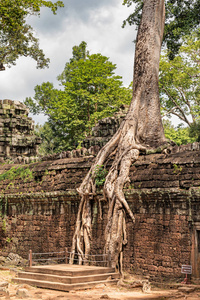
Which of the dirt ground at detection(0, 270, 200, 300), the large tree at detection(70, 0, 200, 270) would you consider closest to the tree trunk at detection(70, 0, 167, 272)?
the large tree at detection(70, 0, 200, 270)

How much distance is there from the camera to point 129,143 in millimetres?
12320

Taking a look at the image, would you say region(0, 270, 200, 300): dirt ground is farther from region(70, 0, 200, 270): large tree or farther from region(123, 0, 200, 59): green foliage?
region(123, 0, 200, 59): green foliage

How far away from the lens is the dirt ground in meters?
8.27

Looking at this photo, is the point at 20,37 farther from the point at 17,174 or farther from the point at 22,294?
the point at 22,294

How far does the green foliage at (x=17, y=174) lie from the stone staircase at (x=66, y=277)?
5507 millimetres

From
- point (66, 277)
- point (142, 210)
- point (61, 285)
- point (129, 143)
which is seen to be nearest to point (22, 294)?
point (61, 285)

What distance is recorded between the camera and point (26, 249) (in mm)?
14211

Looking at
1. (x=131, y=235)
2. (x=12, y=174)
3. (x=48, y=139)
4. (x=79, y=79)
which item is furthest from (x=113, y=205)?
(x=48, y=139)

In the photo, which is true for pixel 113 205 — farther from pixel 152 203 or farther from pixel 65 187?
pixel 65 187

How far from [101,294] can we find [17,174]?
27.4ft

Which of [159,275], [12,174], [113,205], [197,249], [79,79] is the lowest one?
[159,275]

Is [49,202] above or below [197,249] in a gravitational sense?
above

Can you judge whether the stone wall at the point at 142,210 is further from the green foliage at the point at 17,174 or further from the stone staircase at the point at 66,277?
the stone staircase at the point at 66,277

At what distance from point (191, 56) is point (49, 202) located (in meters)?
17.0
